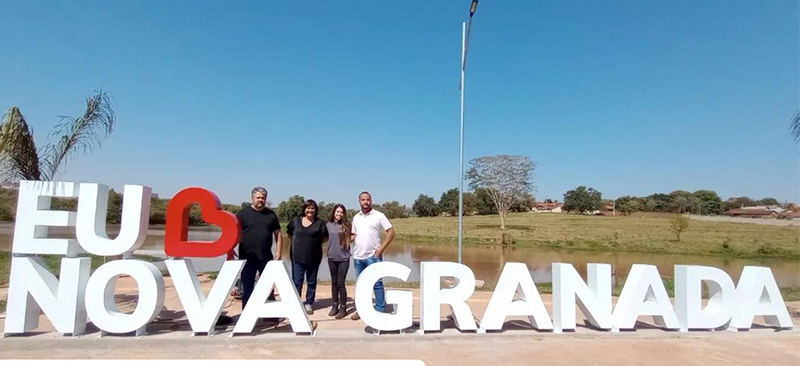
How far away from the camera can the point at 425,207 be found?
72500 millimetres

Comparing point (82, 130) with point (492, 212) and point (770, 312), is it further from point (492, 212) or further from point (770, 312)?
point (492, 212)

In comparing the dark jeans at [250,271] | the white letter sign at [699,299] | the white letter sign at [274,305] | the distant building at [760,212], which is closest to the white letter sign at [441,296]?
the white letter sign at [274,305]

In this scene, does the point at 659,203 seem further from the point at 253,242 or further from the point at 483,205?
the point at 253,242

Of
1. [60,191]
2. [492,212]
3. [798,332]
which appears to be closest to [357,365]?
[60,191]

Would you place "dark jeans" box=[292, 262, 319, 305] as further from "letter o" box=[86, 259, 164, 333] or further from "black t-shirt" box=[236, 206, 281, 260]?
"letter o" box=[86, 259, 164, 333]

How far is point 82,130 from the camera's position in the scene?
22.1 feet

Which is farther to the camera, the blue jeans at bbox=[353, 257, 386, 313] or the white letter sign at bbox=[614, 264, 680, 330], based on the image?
the blue jeans at bbox=[353, 257, 386, 313]

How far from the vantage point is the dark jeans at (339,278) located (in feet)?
18.1

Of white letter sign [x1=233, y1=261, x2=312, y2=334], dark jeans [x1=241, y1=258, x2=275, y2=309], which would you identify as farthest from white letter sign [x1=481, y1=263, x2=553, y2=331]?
dark jeans [x1=241, y1=258, x2=275, y2=309]

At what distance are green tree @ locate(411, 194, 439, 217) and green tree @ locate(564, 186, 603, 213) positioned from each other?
90.5 ft

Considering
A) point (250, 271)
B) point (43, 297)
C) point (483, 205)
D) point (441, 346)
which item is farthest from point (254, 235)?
point (483, 205)

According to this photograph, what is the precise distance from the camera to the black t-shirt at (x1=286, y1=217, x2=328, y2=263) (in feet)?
17.7

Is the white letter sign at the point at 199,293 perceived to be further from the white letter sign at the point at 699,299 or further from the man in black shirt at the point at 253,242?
the white letter sign at the point at 699,299

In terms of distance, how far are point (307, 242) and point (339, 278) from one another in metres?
0.71
